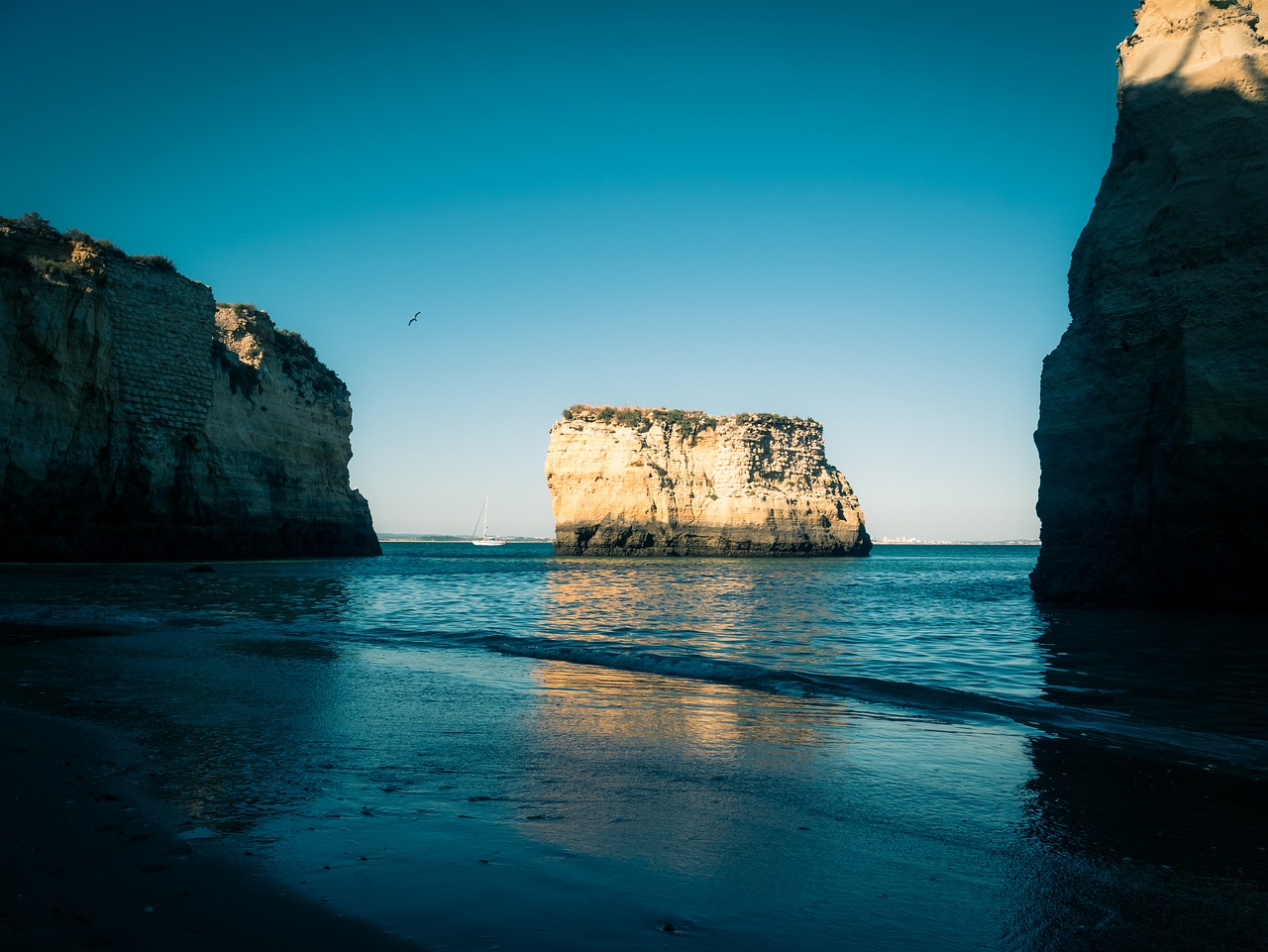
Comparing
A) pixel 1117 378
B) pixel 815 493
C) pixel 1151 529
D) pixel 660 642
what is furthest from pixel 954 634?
pixel 815 493

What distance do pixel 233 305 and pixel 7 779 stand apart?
146ft

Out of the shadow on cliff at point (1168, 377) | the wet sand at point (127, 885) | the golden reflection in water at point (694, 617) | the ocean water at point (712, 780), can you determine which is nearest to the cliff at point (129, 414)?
the golden reflection in water at point (694, 617)

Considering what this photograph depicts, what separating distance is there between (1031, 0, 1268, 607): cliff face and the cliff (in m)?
32.6

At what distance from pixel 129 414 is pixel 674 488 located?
159 ft

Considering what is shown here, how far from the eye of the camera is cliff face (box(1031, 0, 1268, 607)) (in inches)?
547

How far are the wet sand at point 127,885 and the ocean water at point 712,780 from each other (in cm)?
13

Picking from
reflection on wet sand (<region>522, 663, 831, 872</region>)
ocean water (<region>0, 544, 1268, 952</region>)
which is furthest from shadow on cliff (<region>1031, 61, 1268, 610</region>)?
reflection on wet sand (<region>522, 663, 831, 872</region>)

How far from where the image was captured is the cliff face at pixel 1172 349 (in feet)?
45.6

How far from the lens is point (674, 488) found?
7212 centimetres

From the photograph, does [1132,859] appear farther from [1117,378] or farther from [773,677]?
[1117,378]

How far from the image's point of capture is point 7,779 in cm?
340

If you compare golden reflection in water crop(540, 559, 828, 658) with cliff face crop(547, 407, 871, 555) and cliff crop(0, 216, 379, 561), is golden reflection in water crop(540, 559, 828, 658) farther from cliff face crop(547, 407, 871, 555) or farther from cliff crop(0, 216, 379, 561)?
cliff face crop(547, 407, 871, 555)

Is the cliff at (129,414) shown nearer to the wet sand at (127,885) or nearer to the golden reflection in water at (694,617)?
the golden reflection in water at (694,617)

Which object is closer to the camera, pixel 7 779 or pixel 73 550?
pixel 7 779
